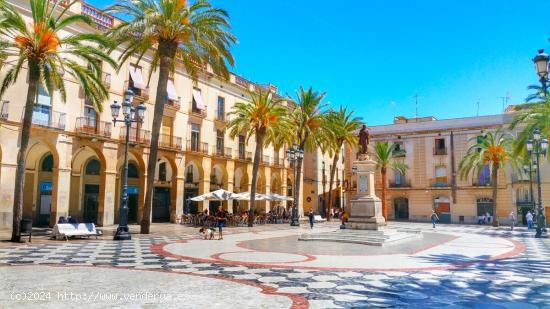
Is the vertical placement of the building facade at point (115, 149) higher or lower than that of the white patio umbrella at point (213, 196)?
higher

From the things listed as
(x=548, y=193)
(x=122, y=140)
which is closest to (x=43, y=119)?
(x=122, y=140)

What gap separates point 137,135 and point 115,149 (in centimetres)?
188

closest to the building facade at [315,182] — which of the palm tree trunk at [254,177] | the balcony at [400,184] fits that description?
the balcony at [400,184]

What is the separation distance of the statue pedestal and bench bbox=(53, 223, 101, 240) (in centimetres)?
1249

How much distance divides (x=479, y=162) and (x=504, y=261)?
28.2 meters

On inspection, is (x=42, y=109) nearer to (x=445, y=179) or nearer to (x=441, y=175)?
(x=441, y=175)

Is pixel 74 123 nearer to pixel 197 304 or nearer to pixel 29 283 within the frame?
pixel 29 283

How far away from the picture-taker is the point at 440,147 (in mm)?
47656

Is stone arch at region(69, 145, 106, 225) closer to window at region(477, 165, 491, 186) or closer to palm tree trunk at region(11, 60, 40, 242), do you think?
palm tree trunk at region(11, 60, 40, 242)

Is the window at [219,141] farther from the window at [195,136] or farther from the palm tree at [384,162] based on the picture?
the palm tree at [384,162]

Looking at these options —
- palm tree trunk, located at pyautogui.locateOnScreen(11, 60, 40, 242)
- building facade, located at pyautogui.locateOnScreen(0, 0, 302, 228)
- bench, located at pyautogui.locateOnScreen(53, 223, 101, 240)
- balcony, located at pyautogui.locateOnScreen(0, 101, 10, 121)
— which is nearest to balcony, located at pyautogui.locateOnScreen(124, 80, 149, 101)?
building facade, located at pyautogui.locateOnScreen(0, 0, 302, 228)

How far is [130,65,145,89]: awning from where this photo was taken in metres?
30.8

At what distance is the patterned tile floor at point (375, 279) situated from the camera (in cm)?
759

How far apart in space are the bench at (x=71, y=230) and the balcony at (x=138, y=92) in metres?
13.9
